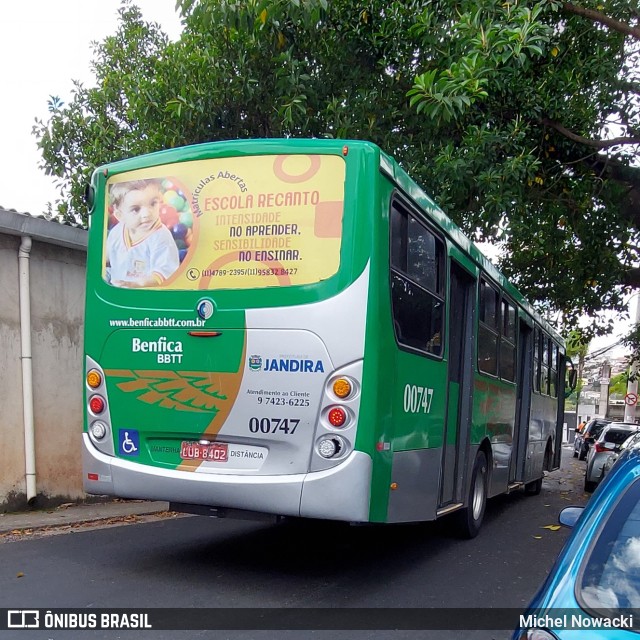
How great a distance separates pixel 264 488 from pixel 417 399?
1.55 meters

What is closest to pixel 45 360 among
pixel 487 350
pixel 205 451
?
pixel 205 451

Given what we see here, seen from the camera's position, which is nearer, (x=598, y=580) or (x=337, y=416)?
(x=598, y=580)

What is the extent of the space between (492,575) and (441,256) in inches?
115

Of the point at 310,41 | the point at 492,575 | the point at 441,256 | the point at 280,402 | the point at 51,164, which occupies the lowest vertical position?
the point at 492,575

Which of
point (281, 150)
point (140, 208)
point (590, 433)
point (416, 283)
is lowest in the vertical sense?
point (590, 433)

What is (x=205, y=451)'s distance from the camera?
18.3 ft

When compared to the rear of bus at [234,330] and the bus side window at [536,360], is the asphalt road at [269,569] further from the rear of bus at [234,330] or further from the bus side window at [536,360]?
the bus side window at [536,360]

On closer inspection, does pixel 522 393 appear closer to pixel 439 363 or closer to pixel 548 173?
pixel 548 173

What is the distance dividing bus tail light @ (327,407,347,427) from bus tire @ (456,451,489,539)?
322cm

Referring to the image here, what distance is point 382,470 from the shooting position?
17.3ft

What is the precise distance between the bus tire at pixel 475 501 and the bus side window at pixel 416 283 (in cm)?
220

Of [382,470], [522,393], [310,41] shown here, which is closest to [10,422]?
[382,470]

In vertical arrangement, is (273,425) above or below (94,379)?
below

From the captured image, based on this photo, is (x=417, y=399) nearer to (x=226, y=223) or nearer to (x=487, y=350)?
(x=226, y=223)
